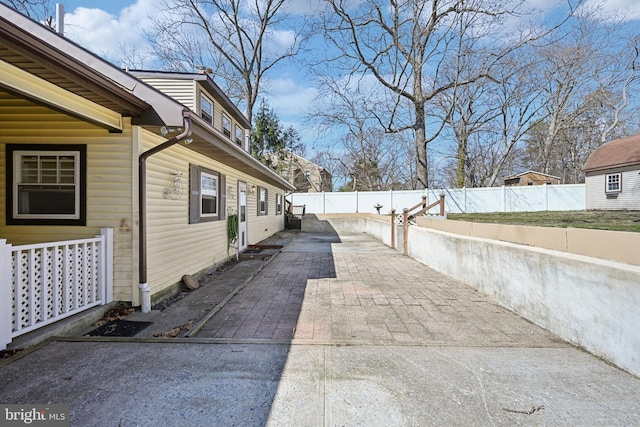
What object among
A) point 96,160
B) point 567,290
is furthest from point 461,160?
point 96,160

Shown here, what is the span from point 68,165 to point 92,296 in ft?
5.67

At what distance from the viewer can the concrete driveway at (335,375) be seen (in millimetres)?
2094

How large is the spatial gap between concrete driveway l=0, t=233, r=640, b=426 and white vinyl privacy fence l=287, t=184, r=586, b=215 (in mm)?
15218

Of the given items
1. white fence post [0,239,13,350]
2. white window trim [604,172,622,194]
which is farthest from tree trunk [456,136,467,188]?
white fence post [0,239,13,350]

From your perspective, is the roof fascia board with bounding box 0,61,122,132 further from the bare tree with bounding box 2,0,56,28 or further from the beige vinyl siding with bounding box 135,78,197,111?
the bare tree with bounding box 2,0,56,28

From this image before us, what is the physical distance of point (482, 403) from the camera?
87.3 inches

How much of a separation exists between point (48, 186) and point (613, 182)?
22.9m

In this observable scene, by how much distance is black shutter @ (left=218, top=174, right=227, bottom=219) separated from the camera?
736 cm

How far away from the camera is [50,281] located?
336cm

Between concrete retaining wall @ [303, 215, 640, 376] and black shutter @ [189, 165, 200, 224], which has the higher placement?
black shutter @ [189, 165, 200, 224]

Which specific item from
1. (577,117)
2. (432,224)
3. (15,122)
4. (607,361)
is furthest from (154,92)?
(577,117)

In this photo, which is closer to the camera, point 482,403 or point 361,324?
point 482,403

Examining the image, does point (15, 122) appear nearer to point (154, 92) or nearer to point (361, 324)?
point (154, 92)

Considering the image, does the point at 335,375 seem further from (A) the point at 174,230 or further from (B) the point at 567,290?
(A) the point at 174,230
